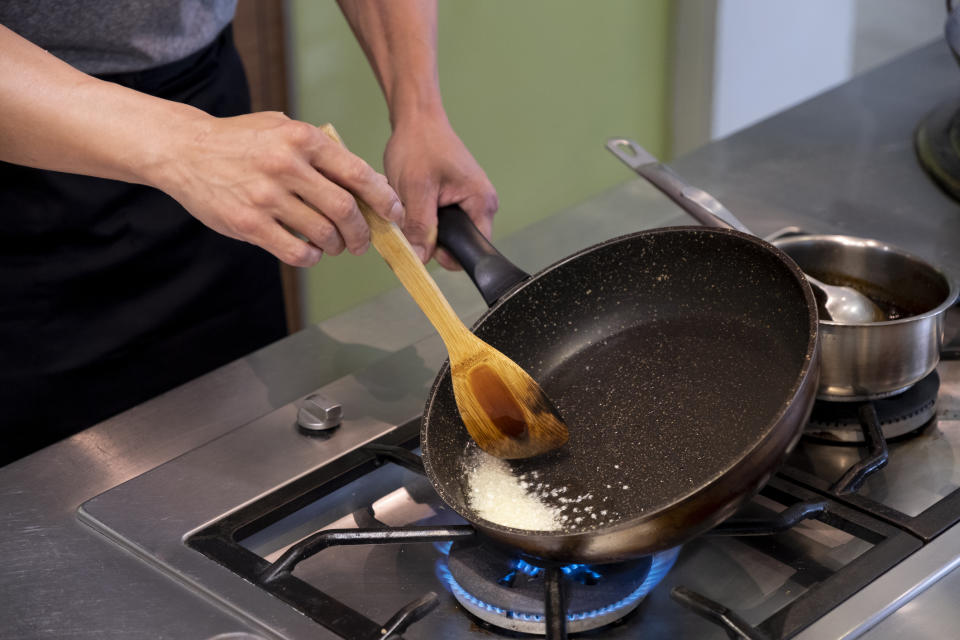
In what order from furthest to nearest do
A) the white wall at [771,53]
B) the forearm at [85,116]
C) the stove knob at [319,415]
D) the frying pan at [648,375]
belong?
the white wall at [771,53] → the stove knob at [319,415] → the forearm at [85,116] → the frying pan at [648,375]

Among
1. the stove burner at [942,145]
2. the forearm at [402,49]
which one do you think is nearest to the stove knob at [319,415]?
the forearm at [402,49]

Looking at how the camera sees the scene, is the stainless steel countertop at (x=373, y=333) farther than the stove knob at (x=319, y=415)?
No

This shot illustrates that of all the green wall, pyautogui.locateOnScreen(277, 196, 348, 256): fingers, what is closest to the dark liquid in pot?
pyautogui.locateOnScreen(277, 196, 348, 256): fingers

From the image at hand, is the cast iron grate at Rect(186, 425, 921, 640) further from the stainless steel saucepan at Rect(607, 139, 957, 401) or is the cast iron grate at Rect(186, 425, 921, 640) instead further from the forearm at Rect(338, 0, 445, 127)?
the forearm at Rect(338, 0, 445, 127)

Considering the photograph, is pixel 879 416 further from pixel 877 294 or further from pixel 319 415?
pixel 319 415

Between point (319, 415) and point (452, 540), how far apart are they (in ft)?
0.58

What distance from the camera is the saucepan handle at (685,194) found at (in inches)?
30.8

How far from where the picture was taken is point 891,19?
1816 millimetres

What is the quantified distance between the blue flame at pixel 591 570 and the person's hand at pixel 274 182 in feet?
0.67

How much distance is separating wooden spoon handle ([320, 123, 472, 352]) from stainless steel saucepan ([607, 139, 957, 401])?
206 millimetres

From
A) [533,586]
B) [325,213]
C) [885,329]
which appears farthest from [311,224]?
[885,329]

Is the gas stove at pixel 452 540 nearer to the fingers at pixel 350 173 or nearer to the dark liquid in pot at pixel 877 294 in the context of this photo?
the dark liquid in pot at pixel 877 294

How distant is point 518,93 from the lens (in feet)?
6.55

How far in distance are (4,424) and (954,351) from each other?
757mm
